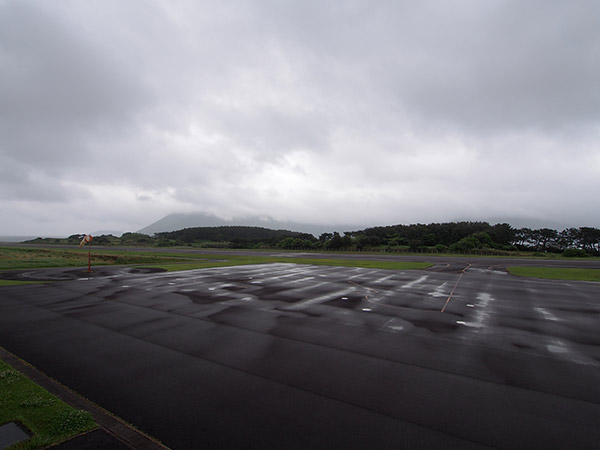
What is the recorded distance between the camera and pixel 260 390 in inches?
237

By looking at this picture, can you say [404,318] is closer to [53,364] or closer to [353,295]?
[353,295]

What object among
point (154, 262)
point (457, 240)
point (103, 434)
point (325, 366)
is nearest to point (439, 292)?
point (325, 366)

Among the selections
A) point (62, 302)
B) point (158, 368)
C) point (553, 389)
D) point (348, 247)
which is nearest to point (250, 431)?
point (158, 368)

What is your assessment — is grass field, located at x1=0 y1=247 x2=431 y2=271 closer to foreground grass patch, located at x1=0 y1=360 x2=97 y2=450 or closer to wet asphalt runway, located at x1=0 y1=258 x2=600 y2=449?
wet asphalt runway, located at x1=0 y1=258 x2=600 y2=449

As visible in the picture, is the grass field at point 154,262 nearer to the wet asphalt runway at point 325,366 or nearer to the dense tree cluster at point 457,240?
the wet asphalt runway at point 325,366

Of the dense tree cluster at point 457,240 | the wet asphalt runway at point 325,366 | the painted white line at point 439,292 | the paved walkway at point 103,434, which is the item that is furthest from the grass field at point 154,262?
the dense tree cluster at point 457,240

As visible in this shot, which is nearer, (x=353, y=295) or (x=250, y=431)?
(x=250, y=431)

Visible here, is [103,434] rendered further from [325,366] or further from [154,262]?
[154,262]

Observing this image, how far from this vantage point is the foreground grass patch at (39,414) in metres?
4.38

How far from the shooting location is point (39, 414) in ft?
16.2

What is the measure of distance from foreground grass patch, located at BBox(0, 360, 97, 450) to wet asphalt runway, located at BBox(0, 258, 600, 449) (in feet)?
1.87

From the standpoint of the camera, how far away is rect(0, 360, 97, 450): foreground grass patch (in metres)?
4.38

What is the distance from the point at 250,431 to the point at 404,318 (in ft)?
28.9

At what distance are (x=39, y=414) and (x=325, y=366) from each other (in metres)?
5.76
